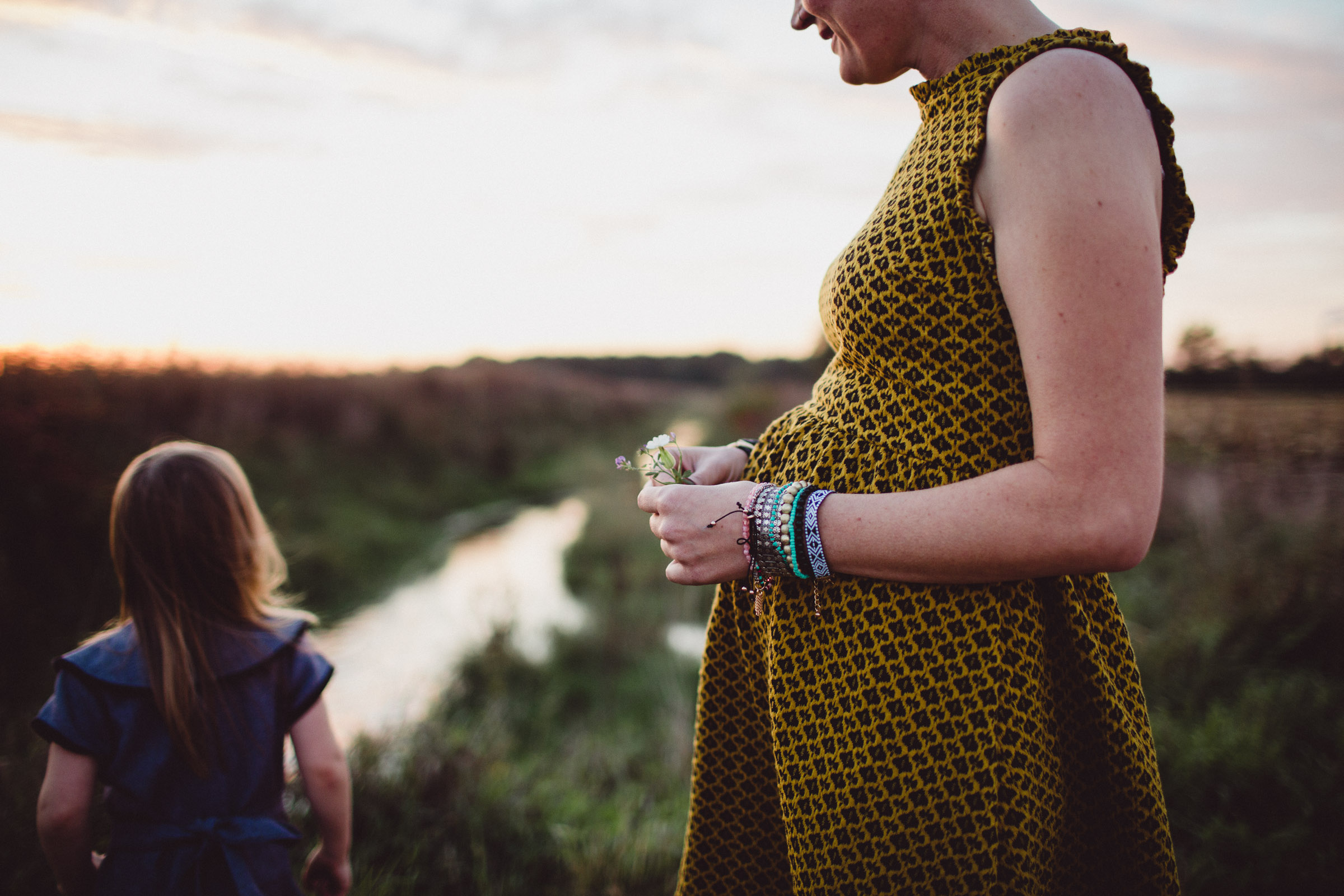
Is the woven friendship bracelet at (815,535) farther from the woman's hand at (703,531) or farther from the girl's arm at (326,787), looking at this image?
the girl's arm at (326,787)

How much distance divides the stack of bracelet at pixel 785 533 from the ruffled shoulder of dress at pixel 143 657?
1.66 m

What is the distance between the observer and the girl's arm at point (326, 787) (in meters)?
1.94

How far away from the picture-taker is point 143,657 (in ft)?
6.11

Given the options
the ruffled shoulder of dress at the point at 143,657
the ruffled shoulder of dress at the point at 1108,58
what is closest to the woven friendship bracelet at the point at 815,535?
the ruffled shoulder of dress at the point at 1108,58

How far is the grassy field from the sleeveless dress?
7.54 feet

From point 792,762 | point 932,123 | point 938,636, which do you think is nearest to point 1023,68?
point 932,123

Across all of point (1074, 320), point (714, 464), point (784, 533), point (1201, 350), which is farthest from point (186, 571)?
point (1201, 350)

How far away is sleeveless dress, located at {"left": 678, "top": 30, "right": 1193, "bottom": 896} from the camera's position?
3.00 feet

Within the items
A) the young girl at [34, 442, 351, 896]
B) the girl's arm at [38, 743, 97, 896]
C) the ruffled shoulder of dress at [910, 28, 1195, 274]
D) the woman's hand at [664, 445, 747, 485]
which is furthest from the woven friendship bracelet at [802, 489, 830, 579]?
the girl's arm at [38, 743, 97, 896]

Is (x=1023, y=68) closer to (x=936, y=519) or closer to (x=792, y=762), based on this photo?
(x=936, y=519)

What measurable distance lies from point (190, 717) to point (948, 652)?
1.93m

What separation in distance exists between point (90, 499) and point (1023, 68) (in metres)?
6.64

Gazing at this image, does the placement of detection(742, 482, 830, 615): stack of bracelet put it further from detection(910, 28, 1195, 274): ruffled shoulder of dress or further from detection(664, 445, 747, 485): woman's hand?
detection(910, 28, 1195, 274): ruffled shoulder of dress

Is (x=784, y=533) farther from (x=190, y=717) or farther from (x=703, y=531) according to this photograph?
(x=190, y=717)
